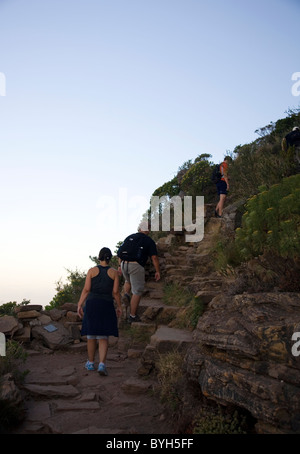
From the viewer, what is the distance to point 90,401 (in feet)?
17.3

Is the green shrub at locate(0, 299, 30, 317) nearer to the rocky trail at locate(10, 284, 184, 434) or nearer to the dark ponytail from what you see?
the rocky trail at locate(10, 284, 184, 434)

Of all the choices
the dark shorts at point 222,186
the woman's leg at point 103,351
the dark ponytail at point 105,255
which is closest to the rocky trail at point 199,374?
the woman's leg at point 103,351

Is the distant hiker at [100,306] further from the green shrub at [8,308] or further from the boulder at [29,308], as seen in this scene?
the green shrub at [8,308]

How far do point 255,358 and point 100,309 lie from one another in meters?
3.05

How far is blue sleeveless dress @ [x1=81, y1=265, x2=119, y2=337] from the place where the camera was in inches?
249

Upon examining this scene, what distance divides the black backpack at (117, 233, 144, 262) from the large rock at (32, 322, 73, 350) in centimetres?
228

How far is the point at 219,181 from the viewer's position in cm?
1238

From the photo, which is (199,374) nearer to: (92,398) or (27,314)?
(92,398)

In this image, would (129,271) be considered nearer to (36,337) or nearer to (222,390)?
(36,337)

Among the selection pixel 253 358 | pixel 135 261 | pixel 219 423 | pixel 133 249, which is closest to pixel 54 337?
pixel 135 261

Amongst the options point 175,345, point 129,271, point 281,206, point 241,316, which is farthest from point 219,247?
point 241,316

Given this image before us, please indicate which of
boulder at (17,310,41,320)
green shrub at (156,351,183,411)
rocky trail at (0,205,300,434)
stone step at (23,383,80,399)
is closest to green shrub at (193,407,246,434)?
rocky trail at (0,205,300,434)

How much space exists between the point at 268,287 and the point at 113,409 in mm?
2739
